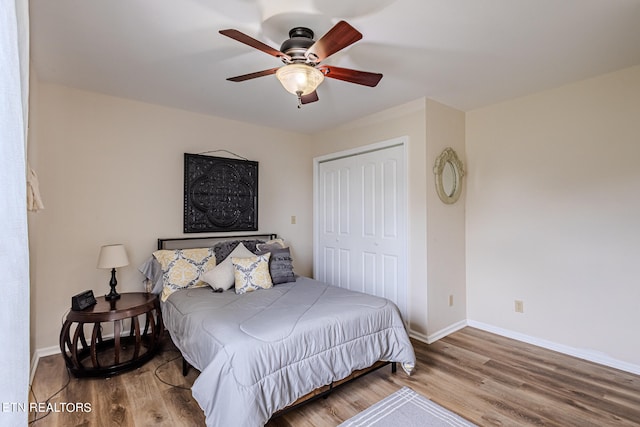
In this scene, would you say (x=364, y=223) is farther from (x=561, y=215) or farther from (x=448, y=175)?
(x=561, y=215)

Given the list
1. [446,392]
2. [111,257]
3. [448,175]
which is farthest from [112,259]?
[448,175]

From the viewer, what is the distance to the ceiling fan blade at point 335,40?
1.59m

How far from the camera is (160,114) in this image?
3.47 metres

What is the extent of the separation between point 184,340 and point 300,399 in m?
0.95

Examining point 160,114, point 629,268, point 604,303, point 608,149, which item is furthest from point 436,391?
point 160,114

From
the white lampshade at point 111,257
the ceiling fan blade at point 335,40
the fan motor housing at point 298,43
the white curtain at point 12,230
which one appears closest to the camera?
the white curtain at point 12,230

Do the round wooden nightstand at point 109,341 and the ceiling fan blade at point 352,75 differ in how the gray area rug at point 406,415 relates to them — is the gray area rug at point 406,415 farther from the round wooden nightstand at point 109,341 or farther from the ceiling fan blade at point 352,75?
the ceiling fan blade at point 352,75

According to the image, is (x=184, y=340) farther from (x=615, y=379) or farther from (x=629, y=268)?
(x=629, y=268)

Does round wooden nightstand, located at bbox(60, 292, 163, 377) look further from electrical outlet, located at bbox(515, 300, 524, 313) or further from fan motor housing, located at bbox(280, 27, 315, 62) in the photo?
electrical outlet, located at bbox(515, 300, 524, 313)

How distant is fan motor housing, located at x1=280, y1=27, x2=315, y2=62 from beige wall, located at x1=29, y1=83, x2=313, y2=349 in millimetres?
2105

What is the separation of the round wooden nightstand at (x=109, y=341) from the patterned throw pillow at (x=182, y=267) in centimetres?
19

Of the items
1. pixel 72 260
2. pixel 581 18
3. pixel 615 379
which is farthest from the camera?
pixel 72 260

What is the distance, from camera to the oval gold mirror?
11.1 ft

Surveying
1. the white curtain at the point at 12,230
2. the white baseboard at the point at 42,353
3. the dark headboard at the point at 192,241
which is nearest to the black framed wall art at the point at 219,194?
the dark headboard at the point at 192,241
